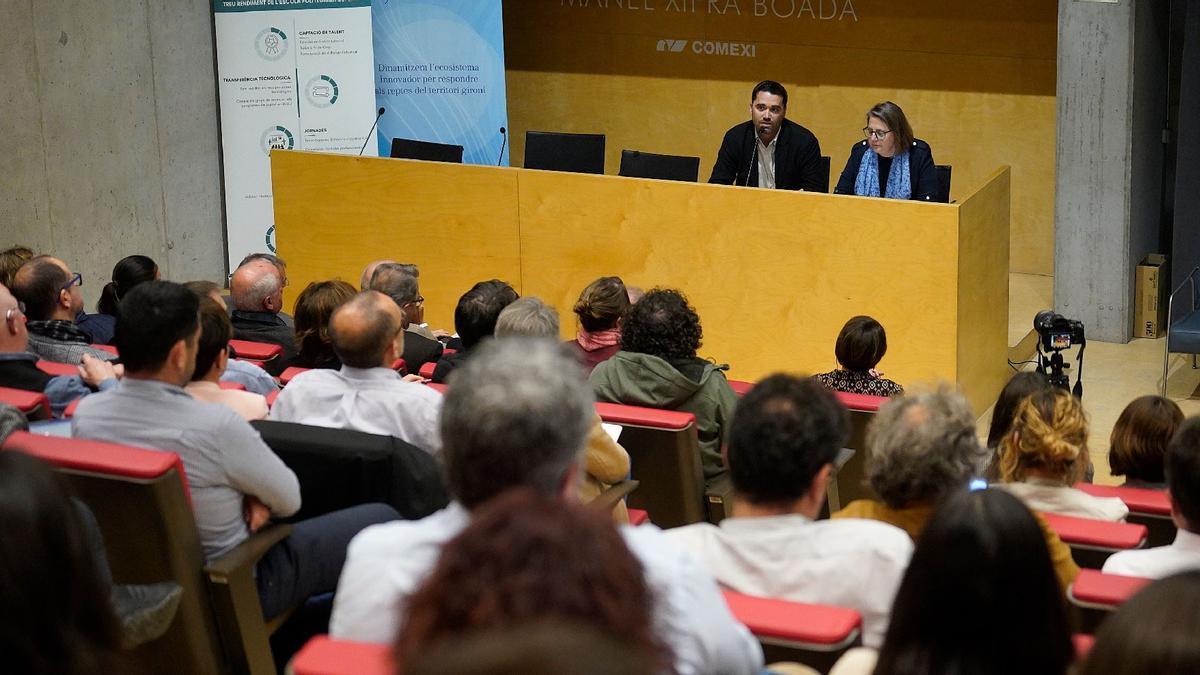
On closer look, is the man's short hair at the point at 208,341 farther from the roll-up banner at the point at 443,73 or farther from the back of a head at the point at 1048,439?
the roll-up banner at the point at 443,73

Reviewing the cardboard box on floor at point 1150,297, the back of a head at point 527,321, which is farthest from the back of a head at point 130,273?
the cardboard box on floor at point 1150,297

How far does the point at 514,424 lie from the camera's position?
6.52 feet

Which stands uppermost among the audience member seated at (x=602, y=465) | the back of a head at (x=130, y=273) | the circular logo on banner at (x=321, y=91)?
the circular logo on banner at (x=321, y=91)

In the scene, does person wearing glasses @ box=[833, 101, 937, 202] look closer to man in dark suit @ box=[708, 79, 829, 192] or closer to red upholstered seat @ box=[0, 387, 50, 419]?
man in dark suit @ box=[708, 79, 829, 192]

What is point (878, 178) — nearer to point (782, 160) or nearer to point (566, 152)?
point (782, 160)

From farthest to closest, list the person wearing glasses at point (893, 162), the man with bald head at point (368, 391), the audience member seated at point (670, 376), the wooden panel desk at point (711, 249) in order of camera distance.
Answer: the person wearing glasses at point (893, 162) < the wooden panel desk at point (711, 249) < the audience member seated at point (670, 376) < the man with bald head at point (368, 391)

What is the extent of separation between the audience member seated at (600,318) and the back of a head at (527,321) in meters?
0.54

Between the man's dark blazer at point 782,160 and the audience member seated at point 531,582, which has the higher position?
the man's dark blazer at point 782,160

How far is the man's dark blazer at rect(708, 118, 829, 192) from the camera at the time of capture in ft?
22.5

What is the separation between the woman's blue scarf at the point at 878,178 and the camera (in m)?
6.39

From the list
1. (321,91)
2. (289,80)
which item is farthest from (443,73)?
(289,80)

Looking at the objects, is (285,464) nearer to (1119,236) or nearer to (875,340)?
(875,340)

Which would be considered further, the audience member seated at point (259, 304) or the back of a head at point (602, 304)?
the audience member seated at point (259, 304)

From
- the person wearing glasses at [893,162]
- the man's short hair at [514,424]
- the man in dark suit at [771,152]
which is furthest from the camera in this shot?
the man in dark suit at [771,152]
